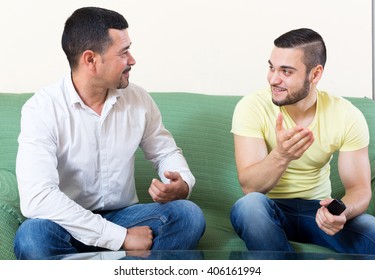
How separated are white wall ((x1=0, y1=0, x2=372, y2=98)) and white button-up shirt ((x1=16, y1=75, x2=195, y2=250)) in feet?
1.76

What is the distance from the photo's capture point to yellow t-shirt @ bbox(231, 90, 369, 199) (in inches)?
77.3

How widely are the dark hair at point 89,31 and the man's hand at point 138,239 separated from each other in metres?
0.46

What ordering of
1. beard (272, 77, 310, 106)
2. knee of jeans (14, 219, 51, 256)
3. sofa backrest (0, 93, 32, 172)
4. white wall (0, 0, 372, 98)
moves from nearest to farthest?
knee of jeans (14, 219, 51, 256), beard (272, 77, 310, 106), sofa backrest (0, 93, 32, 172), white wall (0, 0, 372, 98)

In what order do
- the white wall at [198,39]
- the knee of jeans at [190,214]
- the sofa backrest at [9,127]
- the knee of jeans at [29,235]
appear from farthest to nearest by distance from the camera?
the white wall at [198,39], the sofa backrest at [9,127], the knee of jeans at [190,214], the knee of jeans at [29,235]

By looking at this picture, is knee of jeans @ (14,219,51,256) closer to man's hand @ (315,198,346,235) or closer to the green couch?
the green couch

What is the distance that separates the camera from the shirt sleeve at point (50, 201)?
69.1 inches

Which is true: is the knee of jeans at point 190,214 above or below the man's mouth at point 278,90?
below

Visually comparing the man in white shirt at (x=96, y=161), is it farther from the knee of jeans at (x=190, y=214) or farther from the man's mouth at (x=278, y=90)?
the man's mouth at (x=278, y=90)

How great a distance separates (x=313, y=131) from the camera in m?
1.98

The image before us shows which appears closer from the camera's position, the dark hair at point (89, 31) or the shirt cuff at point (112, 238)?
the shirt cuff at point (112, 238)

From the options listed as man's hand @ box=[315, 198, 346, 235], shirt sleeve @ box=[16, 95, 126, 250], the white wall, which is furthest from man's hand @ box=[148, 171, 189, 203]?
the white wall

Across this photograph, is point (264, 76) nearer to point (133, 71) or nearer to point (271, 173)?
point (133, 71)

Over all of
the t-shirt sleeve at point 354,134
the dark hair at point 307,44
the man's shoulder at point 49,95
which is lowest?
the t-shirt sleeve at point 354,134

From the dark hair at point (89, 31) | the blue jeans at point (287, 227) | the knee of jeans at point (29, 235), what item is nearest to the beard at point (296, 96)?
the blue jeans at point (287, 227)
